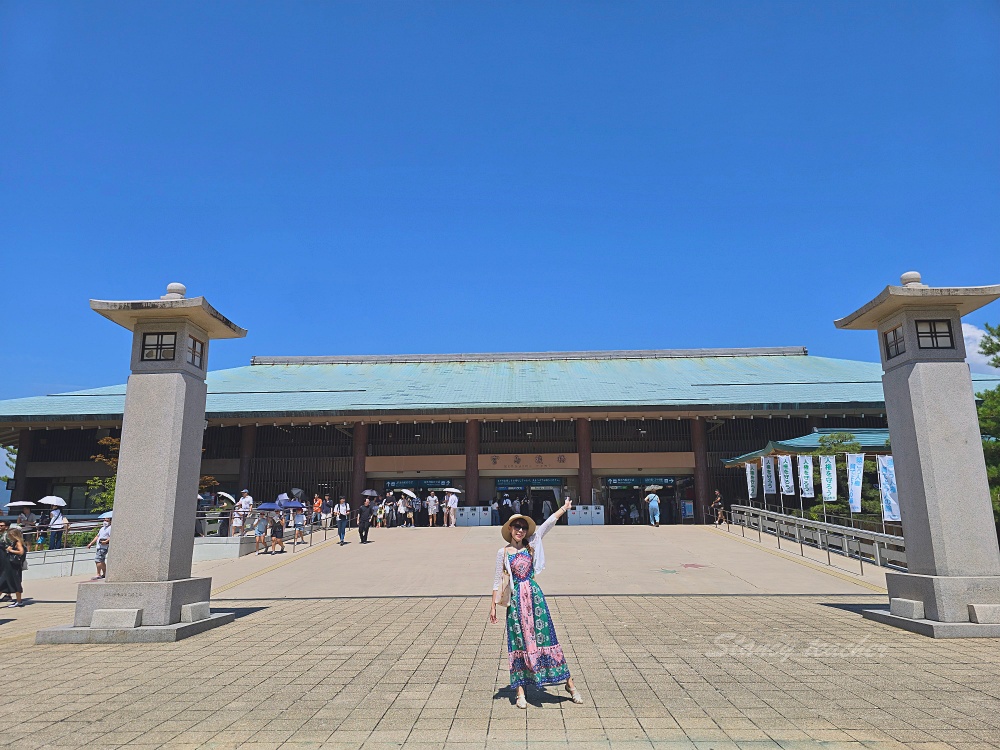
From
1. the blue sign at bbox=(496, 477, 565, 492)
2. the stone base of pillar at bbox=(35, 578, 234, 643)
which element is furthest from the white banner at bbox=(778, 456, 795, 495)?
the stone base of pillar at bbox=(35, 578, 234, 643)

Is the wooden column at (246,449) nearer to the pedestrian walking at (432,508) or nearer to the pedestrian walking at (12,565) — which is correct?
→ the pedestrian walking at (432,508)

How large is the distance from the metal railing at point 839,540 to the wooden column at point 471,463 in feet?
38.2

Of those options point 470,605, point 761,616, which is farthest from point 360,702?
point 761,616

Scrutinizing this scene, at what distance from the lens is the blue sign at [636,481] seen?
99.8 ft

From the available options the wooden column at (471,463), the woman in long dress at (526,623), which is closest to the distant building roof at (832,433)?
the wooden column at (471,463)

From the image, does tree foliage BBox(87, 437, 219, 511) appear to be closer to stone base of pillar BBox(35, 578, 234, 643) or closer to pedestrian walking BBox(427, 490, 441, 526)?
pedestrian walking BBox(427, 490, 441, 526)

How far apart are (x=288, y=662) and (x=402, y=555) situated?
11.0 meters

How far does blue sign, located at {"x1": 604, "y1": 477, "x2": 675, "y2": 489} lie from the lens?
30.4m

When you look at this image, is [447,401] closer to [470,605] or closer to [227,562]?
[227,562]

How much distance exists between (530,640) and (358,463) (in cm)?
2510

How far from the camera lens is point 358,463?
29.8m

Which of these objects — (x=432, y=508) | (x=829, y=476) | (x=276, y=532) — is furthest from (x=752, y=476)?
(x=276, y=532)

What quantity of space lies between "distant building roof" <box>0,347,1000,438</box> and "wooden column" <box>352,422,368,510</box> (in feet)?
5.17

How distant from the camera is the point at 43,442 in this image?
98.7ft
